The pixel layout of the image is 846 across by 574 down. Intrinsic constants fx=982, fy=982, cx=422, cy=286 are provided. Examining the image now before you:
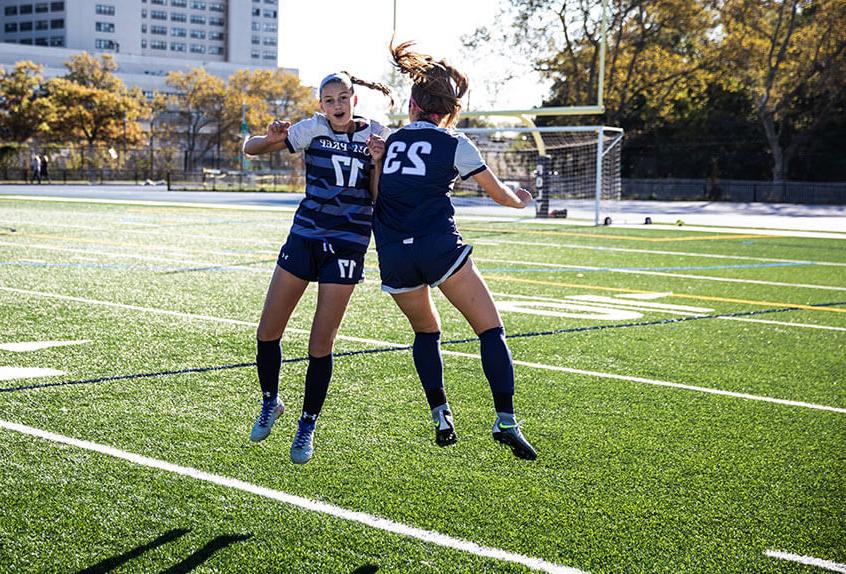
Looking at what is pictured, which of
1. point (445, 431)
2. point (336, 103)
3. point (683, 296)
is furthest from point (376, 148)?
point (683, 296)

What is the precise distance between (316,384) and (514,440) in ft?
3.69

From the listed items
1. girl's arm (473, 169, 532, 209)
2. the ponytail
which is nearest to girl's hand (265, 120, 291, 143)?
the ponytail

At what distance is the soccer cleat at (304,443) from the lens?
5121mm

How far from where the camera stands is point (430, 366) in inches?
211

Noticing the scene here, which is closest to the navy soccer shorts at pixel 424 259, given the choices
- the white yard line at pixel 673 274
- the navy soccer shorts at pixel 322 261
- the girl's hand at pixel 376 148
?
the navy soccer shorts at pixel 322 261

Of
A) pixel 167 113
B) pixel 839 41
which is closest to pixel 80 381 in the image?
pixel 839 41

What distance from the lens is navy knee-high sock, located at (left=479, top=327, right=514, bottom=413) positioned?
16.9 feet

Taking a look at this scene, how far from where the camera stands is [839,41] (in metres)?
55.1

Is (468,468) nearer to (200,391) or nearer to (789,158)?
(200,391)

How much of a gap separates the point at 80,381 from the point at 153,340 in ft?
5.62

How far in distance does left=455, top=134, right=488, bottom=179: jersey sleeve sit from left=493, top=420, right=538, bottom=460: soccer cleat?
1.31 meters

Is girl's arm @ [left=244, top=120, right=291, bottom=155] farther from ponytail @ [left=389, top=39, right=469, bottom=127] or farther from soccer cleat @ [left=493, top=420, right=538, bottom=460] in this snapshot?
soccer cleat @ [left=493, top=420, right=538, bottom=460]

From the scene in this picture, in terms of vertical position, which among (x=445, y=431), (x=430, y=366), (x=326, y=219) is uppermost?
(x=326, y=219)

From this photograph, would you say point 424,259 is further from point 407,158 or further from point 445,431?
point 445,431
